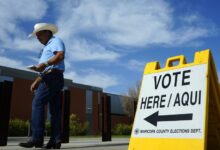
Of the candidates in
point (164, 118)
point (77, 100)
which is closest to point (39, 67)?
point (164, 118)

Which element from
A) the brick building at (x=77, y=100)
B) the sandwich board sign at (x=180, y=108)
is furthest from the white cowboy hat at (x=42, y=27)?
the brick building at (x=77, y=100)

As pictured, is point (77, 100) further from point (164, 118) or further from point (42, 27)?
point (164, 118)

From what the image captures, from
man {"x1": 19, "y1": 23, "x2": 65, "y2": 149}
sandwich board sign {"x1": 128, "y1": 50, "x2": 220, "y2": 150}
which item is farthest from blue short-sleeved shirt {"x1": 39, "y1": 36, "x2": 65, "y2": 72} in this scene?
sandwich board sign {"x1": 128, "y1": 50, "x2": 220, "y2": 150}

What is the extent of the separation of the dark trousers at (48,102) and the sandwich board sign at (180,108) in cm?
214

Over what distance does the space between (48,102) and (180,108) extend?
2.95 m

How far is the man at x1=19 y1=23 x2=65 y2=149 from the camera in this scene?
6004mm

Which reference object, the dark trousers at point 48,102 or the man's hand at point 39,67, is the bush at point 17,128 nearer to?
the dark trousers at point 48,102

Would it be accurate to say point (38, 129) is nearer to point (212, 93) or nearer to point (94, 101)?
point (212, 93)

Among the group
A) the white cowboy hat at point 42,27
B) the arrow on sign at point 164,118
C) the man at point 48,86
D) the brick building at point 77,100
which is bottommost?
the arrow on sign at point 164,118

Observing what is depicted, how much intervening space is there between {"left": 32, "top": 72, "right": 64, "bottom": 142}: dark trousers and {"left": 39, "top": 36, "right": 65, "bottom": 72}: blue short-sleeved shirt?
5.2 inches

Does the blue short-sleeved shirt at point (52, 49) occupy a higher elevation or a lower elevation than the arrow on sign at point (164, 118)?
higher

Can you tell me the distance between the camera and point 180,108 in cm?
396

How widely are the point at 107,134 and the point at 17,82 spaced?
33.9 metres

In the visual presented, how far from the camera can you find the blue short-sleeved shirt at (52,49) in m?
6.16
